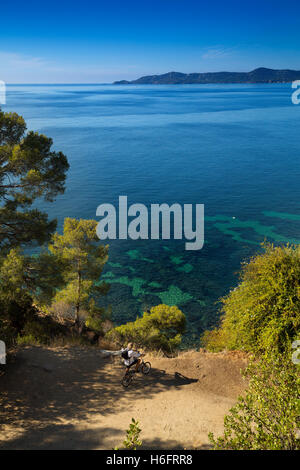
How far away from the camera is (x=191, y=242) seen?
4684 cm

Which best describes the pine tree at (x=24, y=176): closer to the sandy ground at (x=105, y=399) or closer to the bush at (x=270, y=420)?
the sandy ground at (x=105, y=399)

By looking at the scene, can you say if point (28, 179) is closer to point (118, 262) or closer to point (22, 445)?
point (22, 445)

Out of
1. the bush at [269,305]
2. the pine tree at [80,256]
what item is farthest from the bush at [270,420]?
the pine tree at [80,256]

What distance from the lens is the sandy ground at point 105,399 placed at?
1037cm

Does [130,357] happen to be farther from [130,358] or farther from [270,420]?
[270,420]

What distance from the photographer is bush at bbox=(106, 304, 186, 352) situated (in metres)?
23.3

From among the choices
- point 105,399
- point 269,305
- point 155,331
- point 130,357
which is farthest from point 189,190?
point 105,399

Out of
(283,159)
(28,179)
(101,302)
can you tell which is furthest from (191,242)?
(283,159)

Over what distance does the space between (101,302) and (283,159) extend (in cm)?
7515

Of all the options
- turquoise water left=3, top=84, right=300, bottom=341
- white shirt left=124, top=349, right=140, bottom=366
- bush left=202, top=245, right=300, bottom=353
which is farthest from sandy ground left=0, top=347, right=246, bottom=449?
turquoise water left=3, top=84, right=300, bottom=341

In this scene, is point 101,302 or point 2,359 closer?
point 2,359

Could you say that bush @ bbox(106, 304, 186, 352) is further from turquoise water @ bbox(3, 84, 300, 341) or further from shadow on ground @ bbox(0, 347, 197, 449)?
shadow on ground @ bbox(0, 347, 197, 449)

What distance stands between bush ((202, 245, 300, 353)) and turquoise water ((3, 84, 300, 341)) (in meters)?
5.99

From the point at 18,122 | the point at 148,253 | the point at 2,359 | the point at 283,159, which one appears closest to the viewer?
the point at 2,359
